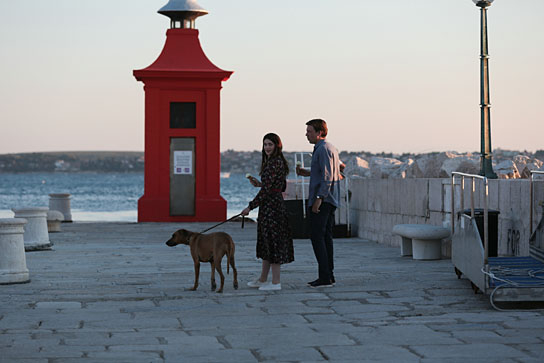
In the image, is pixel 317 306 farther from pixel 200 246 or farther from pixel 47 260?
pixel 47 260

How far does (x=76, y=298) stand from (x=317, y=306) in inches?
94.9

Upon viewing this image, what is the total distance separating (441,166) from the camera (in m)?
21.0

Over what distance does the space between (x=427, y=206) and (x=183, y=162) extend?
10.1m

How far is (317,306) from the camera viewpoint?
8.15 m

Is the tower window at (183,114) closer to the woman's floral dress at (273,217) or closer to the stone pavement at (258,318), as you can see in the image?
the stone pavement at (258,318)

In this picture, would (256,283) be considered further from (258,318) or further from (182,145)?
(182,145)

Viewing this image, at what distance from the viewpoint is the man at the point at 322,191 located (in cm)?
921

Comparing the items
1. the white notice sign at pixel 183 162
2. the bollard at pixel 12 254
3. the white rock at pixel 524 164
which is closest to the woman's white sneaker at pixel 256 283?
the bollard at pixel 12 254

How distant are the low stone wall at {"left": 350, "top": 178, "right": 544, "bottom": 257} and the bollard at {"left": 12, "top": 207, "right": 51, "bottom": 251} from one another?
19.0 ft

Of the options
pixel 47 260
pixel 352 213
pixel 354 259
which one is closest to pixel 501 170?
pixel 352 213

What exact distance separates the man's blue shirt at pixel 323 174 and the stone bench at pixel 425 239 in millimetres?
3296

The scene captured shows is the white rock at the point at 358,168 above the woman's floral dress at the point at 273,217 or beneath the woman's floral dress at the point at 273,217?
above

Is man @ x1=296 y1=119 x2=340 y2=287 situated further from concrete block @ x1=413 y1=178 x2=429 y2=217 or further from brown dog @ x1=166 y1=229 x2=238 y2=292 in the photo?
concrete block @ x1=413 y1=178 x2=429 y2=217

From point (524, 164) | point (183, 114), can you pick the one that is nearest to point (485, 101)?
point (524, 164)
